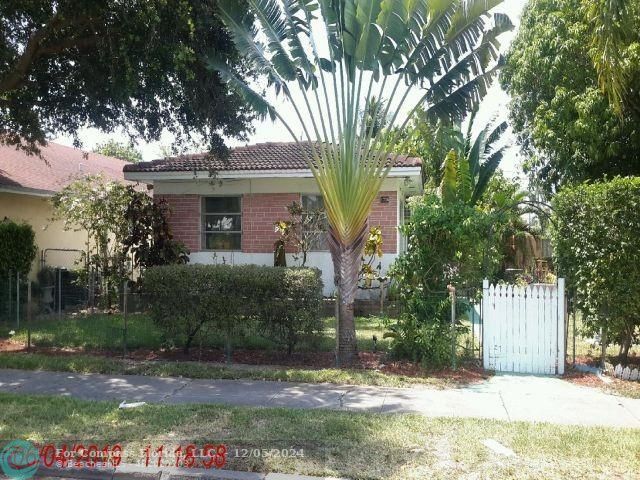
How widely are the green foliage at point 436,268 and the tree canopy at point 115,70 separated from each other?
4767 millimetres

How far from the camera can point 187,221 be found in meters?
16.3

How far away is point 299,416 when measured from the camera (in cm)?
649

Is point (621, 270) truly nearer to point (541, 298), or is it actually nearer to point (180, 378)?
point (541, 298)

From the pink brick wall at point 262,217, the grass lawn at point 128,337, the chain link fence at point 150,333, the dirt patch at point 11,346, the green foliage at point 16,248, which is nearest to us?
the chain link fence at point 150,333

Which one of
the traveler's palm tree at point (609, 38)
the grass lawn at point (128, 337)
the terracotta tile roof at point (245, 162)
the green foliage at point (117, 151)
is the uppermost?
the green foliage at point (117, 151)


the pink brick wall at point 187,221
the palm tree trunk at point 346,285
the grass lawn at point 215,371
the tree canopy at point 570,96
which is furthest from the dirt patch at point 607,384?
the pink brick wall at point 187,221

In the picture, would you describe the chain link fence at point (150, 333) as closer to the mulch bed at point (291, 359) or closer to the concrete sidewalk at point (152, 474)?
the mulch bed at point (291, 359)

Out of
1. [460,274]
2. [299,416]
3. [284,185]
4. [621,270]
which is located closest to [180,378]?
[299,416]

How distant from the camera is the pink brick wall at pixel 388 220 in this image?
15039 mm

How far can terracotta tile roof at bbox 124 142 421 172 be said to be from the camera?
1457 centimetres

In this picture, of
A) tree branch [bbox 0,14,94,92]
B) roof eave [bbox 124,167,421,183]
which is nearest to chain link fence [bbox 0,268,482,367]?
→ roof eave [bbox 124,167,421,183]

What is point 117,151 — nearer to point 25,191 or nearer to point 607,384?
point 25,191

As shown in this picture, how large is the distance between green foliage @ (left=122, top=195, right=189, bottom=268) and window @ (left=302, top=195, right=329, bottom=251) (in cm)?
351

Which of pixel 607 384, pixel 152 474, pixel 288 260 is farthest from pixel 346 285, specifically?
pixel 288 260
